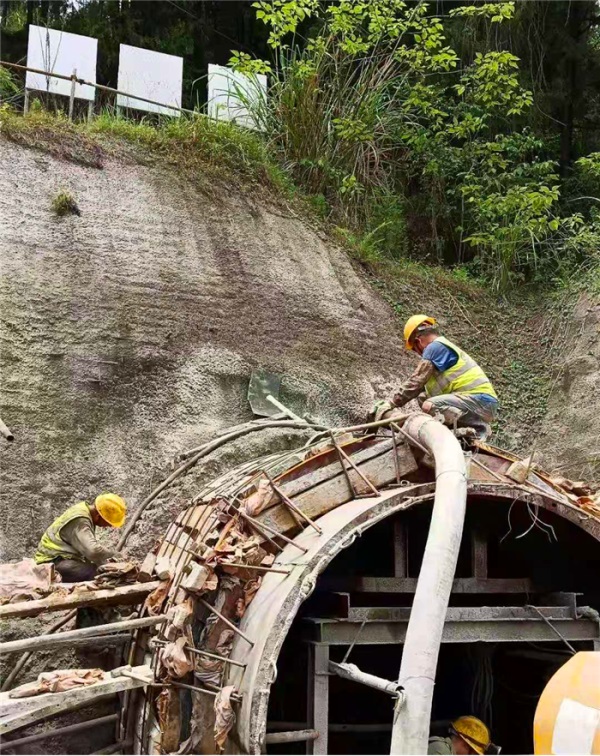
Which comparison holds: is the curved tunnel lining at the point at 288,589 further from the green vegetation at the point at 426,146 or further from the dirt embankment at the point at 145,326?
the green vegetation at the point at 426,146

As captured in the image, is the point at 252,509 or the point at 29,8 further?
the point at 29,8

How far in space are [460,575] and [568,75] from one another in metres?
9.98

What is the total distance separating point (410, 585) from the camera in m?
5.62

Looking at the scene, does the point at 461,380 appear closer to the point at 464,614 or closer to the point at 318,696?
the point at 464,614

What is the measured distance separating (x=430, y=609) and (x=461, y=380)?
8.36ft

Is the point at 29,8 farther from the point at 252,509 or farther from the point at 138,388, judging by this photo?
the point at 252,509

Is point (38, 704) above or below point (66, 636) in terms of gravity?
below

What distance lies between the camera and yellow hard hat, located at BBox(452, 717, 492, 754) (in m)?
5.73

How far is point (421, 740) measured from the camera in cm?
386

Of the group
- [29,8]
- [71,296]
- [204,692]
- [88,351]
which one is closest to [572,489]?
[204,692]

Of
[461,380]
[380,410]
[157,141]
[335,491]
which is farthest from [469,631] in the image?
[157,141]

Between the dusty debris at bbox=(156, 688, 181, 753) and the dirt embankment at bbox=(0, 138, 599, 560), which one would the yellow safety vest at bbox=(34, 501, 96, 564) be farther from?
the dusty debris at bbox=(156, 688, 181, 753)

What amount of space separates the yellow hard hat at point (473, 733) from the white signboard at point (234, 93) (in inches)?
366

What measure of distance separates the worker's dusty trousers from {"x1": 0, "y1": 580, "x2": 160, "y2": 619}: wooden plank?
95cm
